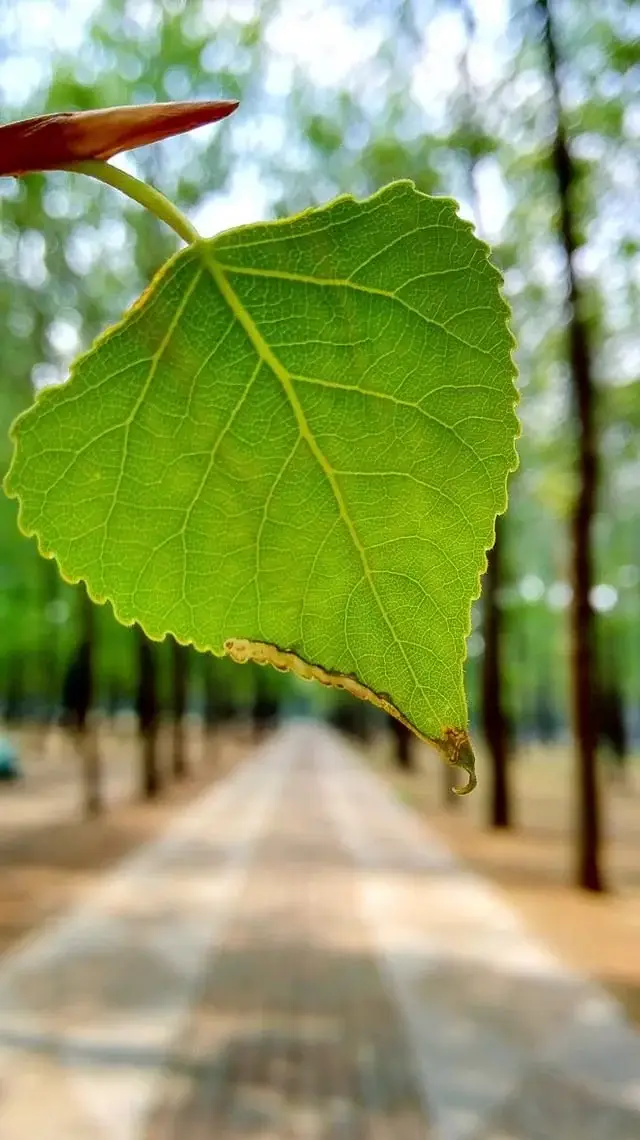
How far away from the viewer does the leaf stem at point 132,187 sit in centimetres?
45

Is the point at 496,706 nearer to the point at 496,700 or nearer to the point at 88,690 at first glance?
the point at 496,700

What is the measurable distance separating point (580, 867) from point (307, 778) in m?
18.6

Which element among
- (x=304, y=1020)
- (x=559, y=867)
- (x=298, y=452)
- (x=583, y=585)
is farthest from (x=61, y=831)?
(x=298, y=452)

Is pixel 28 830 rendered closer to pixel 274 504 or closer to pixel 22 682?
pixel 274 504

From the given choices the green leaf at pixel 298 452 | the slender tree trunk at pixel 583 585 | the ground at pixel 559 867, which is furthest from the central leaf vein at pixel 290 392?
the slender tree trunk at pixel 583 585

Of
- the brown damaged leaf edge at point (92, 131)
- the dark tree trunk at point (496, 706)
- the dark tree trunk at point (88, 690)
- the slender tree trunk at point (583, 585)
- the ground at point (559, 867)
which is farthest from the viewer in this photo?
the dark tree trunk at point (496, 706)

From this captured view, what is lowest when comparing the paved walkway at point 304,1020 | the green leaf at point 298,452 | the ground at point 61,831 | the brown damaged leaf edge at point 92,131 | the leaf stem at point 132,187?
the paved walkway at point 304,1020

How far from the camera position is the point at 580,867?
47.3 feet

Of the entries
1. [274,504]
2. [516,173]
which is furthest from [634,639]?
[274,504]

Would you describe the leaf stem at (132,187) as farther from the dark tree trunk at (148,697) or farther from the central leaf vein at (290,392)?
the dark tree trunk at (148,697)

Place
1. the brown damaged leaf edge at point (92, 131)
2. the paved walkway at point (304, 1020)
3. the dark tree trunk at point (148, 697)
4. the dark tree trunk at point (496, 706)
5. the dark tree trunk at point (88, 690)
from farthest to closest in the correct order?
the dark tree trunk at point (148, 697)
the dark tree trunk at point (496, 706)
the dark tree trunk at point (88, 690)
the paved walkway at point (304, 1020)
the brown damaged leaf edge at point (92, 131)

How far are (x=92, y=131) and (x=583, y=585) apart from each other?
552 inches

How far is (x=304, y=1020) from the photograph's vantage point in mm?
9078

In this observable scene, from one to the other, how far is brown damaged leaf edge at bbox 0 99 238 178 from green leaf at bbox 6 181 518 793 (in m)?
0.06
